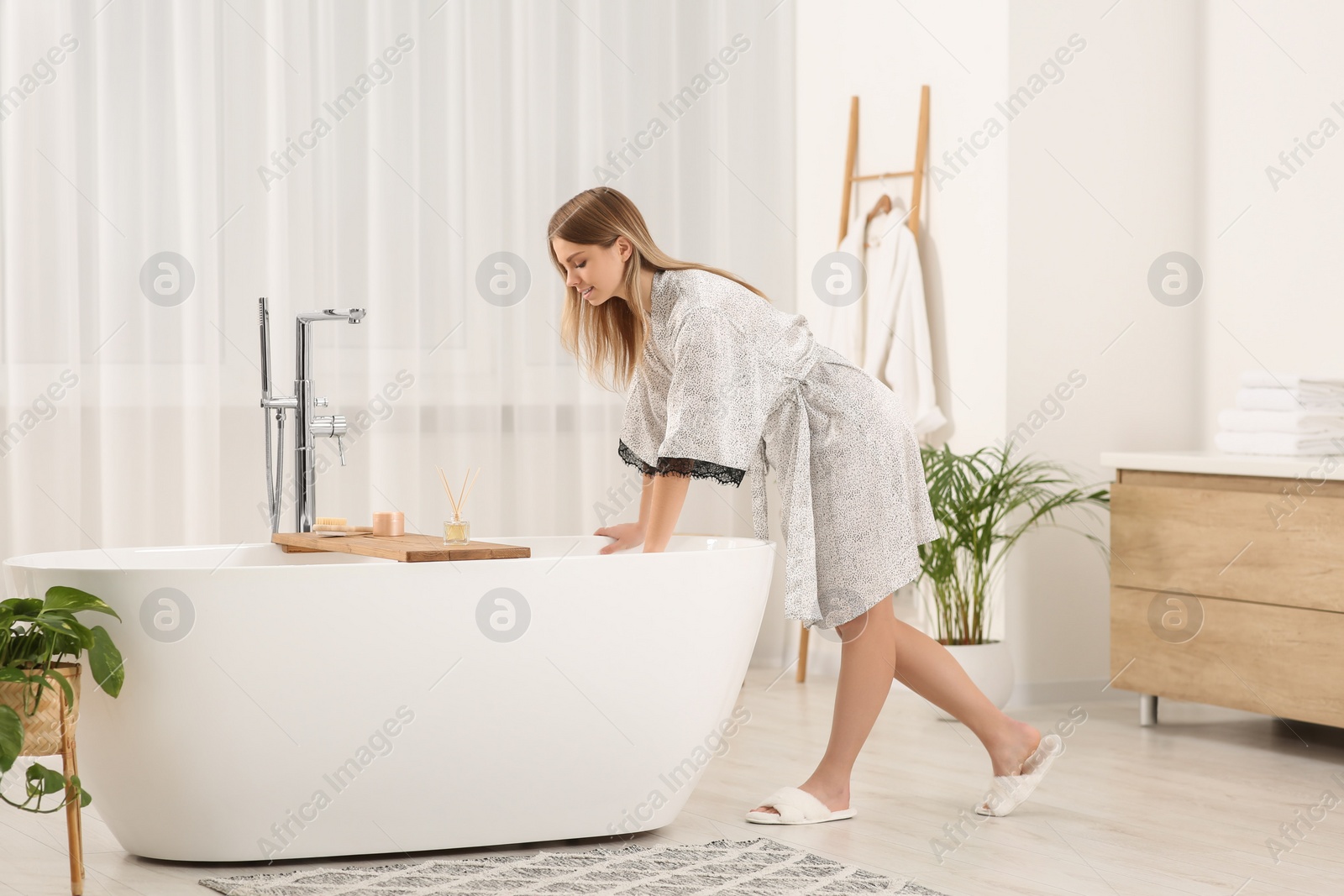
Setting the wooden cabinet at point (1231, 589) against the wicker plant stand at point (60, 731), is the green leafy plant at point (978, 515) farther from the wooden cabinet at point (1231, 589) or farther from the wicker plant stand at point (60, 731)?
the wicker plant stand at point (60, 731)

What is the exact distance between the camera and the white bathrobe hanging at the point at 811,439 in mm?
2445

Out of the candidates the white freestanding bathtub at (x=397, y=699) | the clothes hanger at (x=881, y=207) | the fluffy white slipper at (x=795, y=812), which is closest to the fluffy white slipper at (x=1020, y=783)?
the fluffy white slipper at (x=795, y=812)

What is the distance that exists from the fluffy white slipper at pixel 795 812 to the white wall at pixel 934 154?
1495mm

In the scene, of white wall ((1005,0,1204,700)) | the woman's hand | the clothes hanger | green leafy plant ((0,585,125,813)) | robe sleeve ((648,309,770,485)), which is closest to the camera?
green leafy plant ((0,585,125,813))

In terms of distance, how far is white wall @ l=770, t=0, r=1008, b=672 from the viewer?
3762 mm

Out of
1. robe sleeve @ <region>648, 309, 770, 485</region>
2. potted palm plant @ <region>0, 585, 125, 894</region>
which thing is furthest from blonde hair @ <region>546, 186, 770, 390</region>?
potted palm plant @ <region>0, 585, 125, 894</region>

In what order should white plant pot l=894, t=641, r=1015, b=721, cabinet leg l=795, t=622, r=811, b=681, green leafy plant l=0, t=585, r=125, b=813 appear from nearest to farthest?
green leafy plant l=0, t=585, r=125, b=813, white plant pot l=894, t=641, r=1015, b=721, cabinet leg l=795, t=622, r=811, b=681

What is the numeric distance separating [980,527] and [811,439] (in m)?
1.14

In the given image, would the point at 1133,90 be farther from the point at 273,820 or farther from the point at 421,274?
the point at 273,820

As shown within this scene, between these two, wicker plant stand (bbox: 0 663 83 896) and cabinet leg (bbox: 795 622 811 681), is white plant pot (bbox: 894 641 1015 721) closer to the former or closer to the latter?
cabinet leg (bbox: 795 622 811 681)

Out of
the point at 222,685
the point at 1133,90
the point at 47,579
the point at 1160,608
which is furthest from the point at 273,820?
the point at 1133,90

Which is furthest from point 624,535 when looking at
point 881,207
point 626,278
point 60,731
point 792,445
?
point 881,207

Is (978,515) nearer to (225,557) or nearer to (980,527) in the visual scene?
→ (980,527)

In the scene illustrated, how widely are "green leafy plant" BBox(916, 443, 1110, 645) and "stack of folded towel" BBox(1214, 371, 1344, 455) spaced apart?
48 cm
